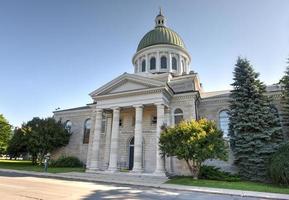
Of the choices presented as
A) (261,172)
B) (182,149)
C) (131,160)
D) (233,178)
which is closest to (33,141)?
(131,160)

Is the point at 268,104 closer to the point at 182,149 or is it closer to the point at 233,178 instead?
the point at 233,178

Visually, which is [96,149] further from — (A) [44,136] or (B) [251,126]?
(B) [251,126]

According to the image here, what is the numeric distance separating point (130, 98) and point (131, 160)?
711 centimetres

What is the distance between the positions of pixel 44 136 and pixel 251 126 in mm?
25056

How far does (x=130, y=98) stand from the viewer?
76.3 ft

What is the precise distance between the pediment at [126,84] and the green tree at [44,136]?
10007 mm

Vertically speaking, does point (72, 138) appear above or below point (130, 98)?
below

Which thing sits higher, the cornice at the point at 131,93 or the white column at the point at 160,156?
the cornice at the point at 131,93

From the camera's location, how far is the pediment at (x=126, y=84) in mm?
22539

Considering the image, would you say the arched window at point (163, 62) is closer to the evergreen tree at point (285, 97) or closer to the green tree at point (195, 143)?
the green tree at point (195, 143)

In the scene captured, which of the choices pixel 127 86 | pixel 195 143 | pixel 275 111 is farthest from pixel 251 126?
pixel 127 86

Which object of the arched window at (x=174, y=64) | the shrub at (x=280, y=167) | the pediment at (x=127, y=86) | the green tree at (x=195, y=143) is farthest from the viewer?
the arched window at (x=174, y=64)

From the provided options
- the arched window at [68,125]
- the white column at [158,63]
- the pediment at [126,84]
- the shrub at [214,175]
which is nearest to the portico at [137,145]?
the pediment at [126,84]

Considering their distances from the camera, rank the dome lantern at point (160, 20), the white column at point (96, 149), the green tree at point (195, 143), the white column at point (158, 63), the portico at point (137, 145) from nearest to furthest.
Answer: the green tree at point (195, 143) → the portico at point (137, 145) → the white column at point (96, 149) → the white column at point (158, 63) → the dome lantern at point (160, 20)
